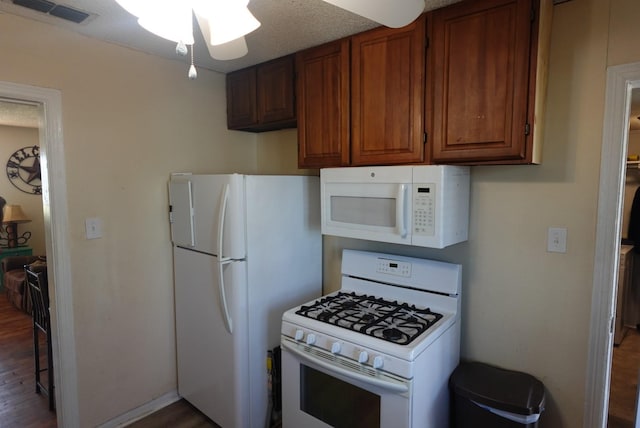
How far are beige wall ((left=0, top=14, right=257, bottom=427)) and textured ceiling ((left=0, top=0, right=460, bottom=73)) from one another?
0.37 ft

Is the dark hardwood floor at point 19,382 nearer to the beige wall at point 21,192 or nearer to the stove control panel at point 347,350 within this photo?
the beige wall at point 21,192

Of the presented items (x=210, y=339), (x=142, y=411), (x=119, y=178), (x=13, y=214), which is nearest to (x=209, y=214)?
(x=119, y=178)

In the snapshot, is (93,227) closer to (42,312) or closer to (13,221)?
(42,312)

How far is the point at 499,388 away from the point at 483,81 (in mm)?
1346

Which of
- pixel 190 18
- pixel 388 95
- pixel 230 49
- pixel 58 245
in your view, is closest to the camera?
pixel 190 18

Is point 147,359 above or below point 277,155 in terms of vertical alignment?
below

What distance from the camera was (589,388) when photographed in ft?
5.47

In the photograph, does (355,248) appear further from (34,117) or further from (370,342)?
(34,117)

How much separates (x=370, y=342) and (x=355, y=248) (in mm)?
906

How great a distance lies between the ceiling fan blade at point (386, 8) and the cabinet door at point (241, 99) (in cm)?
161

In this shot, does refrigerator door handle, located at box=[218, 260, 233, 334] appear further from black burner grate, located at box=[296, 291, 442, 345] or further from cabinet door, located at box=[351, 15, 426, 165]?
cabinet door, located at box=[351, 15, 426, 165]

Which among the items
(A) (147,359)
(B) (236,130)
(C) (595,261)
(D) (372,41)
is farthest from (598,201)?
(A) (147,359)

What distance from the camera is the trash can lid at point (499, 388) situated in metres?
1.56

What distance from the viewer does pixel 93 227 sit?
216cm
